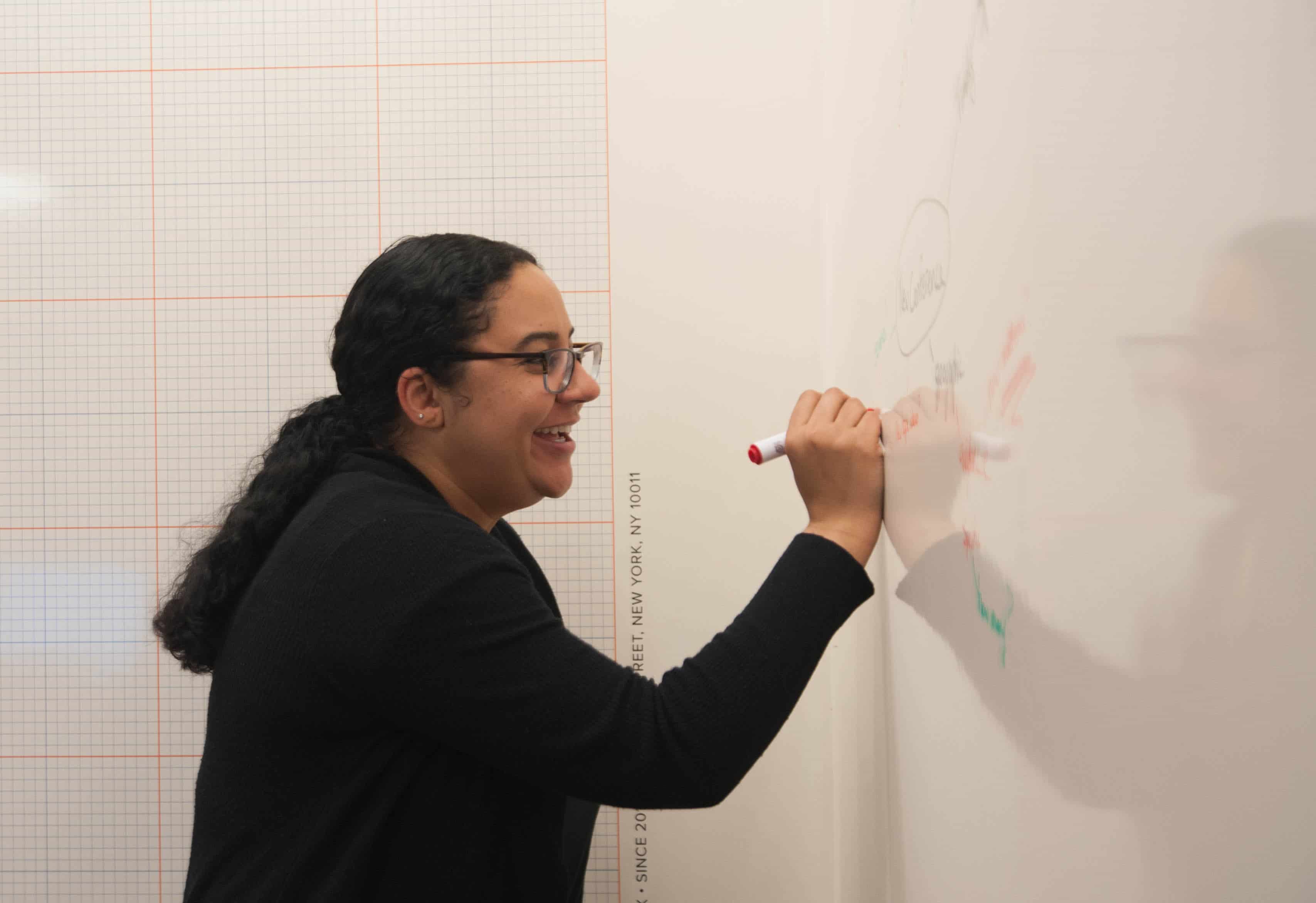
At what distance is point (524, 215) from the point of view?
1.27m

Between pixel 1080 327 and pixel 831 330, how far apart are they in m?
0.87

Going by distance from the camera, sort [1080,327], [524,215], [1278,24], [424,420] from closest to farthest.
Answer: [1278,24], [1080,327], [424,420], [524,215]

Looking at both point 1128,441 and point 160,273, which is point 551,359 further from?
point 160,273

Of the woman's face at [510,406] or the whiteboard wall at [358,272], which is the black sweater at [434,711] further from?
the whiteboard wall at [358,272]

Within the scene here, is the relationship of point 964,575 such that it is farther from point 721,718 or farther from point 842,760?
point 842,760

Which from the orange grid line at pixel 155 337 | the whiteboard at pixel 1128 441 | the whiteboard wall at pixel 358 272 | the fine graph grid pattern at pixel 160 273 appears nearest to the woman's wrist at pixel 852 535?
the whiteboard at pixel 1128 441

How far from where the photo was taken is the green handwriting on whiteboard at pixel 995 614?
409 millimetres

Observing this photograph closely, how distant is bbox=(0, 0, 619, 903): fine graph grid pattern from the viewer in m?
1.28

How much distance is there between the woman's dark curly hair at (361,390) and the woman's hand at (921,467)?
1.18 feet

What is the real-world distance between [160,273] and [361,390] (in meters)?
0.70

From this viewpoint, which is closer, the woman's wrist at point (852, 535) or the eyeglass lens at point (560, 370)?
the woman's wrist at point (852, 535)

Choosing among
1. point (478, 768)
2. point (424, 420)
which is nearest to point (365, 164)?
point (424, 420)

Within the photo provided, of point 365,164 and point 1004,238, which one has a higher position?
point 365,164

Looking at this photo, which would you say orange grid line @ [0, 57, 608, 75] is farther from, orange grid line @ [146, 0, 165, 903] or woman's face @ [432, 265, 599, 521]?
woman's face @ [432, 265, 599, 521]
